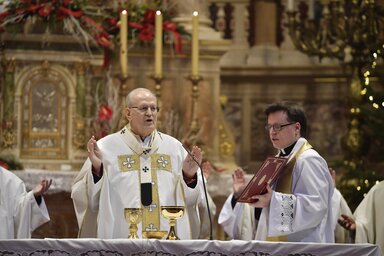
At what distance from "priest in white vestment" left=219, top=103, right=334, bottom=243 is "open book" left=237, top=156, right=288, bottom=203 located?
40 mm

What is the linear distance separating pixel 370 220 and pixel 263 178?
168cm

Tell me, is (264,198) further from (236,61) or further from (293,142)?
(236,61)

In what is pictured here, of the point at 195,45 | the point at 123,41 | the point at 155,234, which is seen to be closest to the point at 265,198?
the point at 155,234

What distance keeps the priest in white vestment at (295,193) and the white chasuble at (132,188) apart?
1.92 feet

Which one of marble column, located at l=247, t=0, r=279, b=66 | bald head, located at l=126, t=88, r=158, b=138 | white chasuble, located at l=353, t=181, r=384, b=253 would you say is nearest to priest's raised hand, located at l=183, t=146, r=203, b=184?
bald head, located at l=126, t=88, r=158, b=138

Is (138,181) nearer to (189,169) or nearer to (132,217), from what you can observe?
(189,169)

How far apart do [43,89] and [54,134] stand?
1.26 feet

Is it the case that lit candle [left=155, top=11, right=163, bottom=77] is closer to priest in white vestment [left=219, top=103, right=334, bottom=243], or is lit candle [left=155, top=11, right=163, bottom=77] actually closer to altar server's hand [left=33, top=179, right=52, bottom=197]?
altar server's hand [left=33, top=179, right=52, bottom=197]

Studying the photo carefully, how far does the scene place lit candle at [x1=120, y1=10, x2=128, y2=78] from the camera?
33.0ft

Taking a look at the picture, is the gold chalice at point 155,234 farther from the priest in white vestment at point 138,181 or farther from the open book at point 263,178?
the priest in white vestment at point 138,181

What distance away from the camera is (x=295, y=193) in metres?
7.78

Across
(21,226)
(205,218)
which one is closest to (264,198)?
(205,218)

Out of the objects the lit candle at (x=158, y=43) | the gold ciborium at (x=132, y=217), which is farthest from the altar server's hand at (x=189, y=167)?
the lit candle at (x=158, y=43)

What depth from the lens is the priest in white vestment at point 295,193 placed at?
762 centimetres
